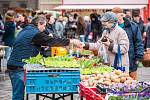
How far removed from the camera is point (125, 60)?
28.1 ft

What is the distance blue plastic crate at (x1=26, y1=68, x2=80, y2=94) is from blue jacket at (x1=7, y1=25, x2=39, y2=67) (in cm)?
133

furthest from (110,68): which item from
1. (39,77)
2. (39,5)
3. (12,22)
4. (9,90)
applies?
(39,5)

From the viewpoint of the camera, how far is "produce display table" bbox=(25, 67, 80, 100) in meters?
7.30

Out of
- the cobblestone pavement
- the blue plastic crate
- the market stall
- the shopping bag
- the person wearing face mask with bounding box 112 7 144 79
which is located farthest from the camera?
the cobblestone pavement

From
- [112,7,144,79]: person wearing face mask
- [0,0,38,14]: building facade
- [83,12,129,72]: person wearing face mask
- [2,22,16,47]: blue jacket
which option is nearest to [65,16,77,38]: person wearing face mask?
[2,22,16,47]: blue jacket

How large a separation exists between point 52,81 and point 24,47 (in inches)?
59.3

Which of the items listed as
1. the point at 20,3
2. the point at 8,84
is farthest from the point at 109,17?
the point at 20,3

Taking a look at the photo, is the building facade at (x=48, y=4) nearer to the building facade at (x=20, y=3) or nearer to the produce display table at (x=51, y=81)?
the building facade at (x=20, y=3)

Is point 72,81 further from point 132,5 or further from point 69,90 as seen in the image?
point 132,5

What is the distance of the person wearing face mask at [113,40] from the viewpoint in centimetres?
813

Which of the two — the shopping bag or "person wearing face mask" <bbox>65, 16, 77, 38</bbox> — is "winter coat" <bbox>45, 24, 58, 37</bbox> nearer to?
the shopping bag

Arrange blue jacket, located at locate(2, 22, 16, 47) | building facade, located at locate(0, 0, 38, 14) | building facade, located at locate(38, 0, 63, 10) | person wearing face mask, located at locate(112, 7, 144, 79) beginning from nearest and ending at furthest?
person wearing face mask, located at locate(112, 7, 144, 79) → blue jacket, located at locate(2, 22, 16, 47) → building facade, located at locate(38, 0, 63, 10) → building facade, located at locate(0, 0, 38, 14)

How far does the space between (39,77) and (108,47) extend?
4.64 ft

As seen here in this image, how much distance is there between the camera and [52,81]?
7.31 meters
